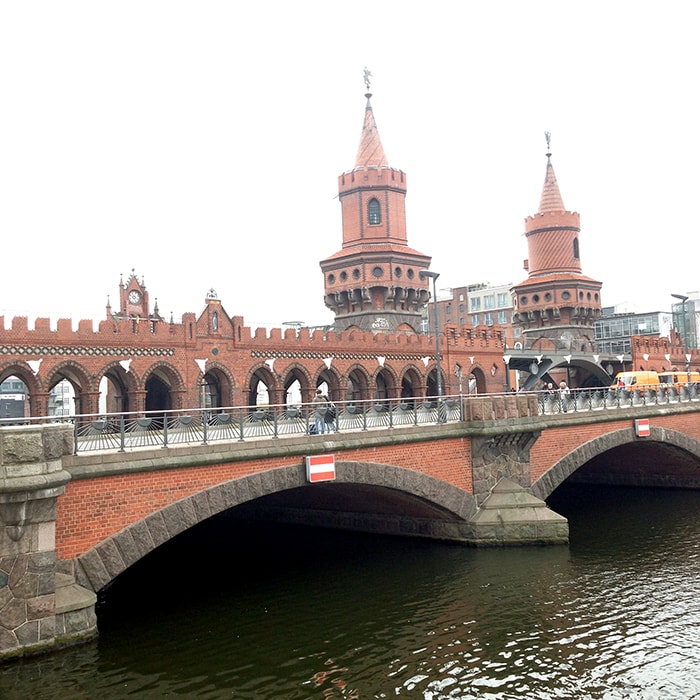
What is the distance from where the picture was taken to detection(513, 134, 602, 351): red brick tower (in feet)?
212

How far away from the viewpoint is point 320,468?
2055 cm

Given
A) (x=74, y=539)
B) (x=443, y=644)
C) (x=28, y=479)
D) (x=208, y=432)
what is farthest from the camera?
(x=208, y=432)

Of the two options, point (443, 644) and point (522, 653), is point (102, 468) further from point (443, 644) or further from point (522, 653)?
point (522, 653)

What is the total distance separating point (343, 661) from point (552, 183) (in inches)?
2223

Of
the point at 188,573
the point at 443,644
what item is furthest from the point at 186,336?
the point at 443,644

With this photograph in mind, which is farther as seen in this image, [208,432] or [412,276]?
[412,276]

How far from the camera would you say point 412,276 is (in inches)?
2080

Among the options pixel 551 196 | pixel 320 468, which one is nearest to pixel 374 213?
pixel 551 196

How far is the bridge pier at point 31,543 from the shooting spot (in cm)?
1477

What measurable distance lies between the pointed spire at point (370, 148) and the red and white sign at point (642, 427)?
2635 cm

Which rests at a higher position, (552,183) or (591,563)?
(552,183)

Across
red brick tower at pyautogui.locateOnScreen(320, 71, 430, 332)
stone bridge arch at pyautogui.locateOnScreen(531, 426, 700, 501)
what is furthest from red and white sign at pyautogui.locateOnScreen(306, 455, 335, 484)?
red brick tower at pyautogui.locateOnScreen(320, 71, 430, 332)

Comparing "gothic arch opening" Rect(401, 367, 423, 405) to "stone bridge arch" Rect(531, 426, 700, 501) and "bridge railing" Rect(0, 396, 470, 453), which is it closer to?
"stone bridge arch" Rect(531, 426, 700, 501)

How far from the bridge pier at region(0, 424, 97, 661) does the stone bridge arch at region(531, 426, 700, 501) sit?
55.8 ft
